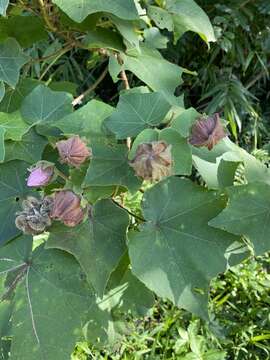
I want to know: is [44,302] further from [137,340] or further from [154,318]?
[154,318]

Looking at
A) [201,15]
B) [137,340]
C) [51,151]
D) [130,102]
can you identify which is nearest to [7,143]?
[51,151]

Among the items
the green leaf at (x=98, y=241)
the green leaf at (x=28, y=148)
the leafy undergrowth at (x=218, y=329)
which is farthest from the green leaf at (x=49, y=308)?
the leafy undergrowth at (x=218, y=329)

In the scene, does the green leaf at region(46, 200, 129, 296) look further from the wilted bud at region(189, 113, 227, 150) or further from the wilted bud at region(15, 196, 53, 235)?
the wilted bud at region(189, 113, 227, 150)

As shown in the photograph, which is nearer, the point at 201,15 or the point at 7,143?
the point at 7,143

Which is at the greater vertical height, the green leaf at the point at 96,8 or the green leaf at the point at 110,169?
the green leaf at the point at 96,8

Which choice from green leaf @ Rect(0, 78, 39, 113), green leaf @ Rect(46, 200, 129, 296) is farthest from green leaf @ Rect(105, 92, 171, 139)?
green leaf @ Rect(0, 78, 39, 113)

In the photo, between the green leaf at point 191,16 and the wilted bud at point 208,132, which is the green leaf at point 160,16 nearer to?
the green leaf at point 191,16
